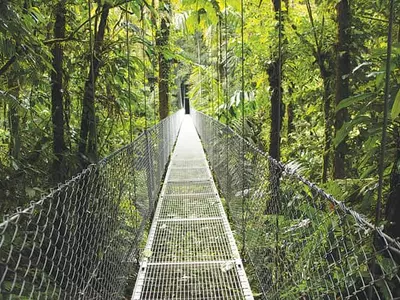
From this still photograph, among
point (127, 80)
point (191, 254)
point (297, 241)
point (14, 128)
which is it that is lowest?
point (191, 254)

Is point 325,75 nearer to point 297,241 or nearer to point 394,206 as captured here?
point 297,241

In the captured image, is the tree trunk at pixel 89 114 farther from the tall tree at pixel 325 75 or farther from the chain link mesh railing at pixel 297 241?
the tall tree at pixel 325 75

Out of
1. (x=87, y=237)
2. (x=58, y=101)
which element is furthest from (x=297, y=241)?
(x=58, y=101)

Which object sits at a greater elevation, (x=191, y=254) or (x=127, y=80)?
(x=127, y=80)

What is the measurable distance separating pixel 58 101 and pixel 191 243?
1173 mm

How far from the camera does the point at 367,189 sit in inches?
54.6

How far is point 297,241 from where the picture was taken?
1.45 metres

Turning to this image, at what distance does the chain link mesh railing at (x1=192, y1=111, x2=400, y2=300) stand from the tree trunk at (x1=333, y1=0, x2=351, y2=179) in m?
0.29

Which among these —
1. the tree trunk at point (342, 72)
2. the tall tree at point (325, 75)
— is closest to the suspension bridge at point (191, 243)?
the tree trunk at point (342, 72)

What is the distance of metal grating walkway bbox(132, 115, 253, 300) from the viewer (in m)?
1.89

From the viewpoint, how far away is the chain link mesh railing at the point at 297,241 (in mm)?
1094

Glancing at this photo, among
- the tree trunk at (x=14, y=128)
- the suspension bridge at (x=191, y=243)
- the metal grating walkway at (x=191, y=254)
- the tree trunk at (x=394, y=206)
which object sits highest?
the tree trunk at (x=14, y=128)

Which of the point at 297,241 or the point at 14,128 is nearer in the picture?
the point at 297,241

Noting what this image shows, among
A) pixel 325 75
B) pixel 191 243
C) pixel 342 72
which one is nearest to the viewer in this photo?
pixel 342 72
